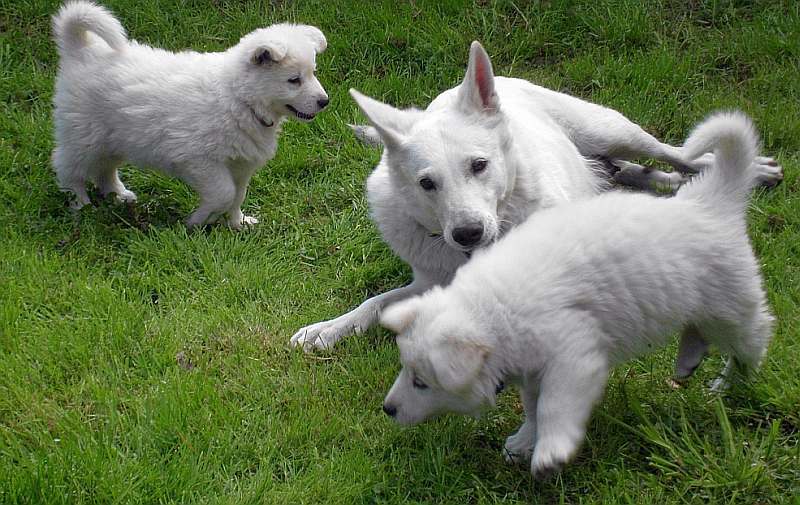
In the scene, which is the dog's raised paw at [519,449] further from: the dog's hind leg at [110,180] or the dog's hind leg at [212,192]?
the dog's hind leg at [110,180]

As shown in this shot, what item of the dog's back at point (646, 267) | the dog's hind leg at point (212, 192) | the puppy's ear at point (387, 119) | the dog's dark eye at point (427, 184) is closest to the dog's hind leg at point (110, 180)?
the dog's hind leg at point (212, 192)

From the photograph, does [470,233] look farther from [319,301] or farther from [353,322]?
[319,301]

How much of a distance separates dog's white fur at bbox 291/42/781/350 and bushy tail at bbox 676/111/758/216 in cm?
15

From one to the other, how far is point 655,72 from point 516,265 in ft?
11.4

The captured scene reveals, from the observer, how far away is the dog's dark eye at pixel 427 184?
423 centimetres

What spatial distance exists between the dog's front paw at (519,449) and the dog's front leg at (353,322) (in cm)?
116

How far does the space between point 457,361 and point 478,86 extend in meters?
1.56

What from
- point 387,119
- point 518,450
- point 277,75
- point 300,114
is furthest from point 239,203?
point 518,450

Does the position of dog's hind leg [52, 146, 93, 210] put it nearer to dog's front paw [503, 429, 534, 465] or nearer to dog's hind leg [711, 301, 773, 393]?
dog's front paw [503, 429, 534, 465]

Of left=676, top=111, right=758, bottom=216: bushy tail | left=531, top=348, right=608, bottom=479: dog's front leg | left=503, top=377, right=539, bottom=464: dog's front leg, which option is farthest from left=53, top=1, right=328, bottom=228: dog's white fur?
left=531, top=348, right=608, bottom=479: dog's front leg

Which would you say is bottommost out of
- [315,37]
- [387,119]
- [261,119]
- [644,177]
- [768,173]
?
[644,177]

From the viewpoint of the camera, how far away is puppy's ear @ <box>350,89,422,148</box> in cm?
429

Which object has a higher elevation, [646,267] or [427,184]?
[646,267]

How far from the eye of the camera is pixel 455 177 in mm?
4172
